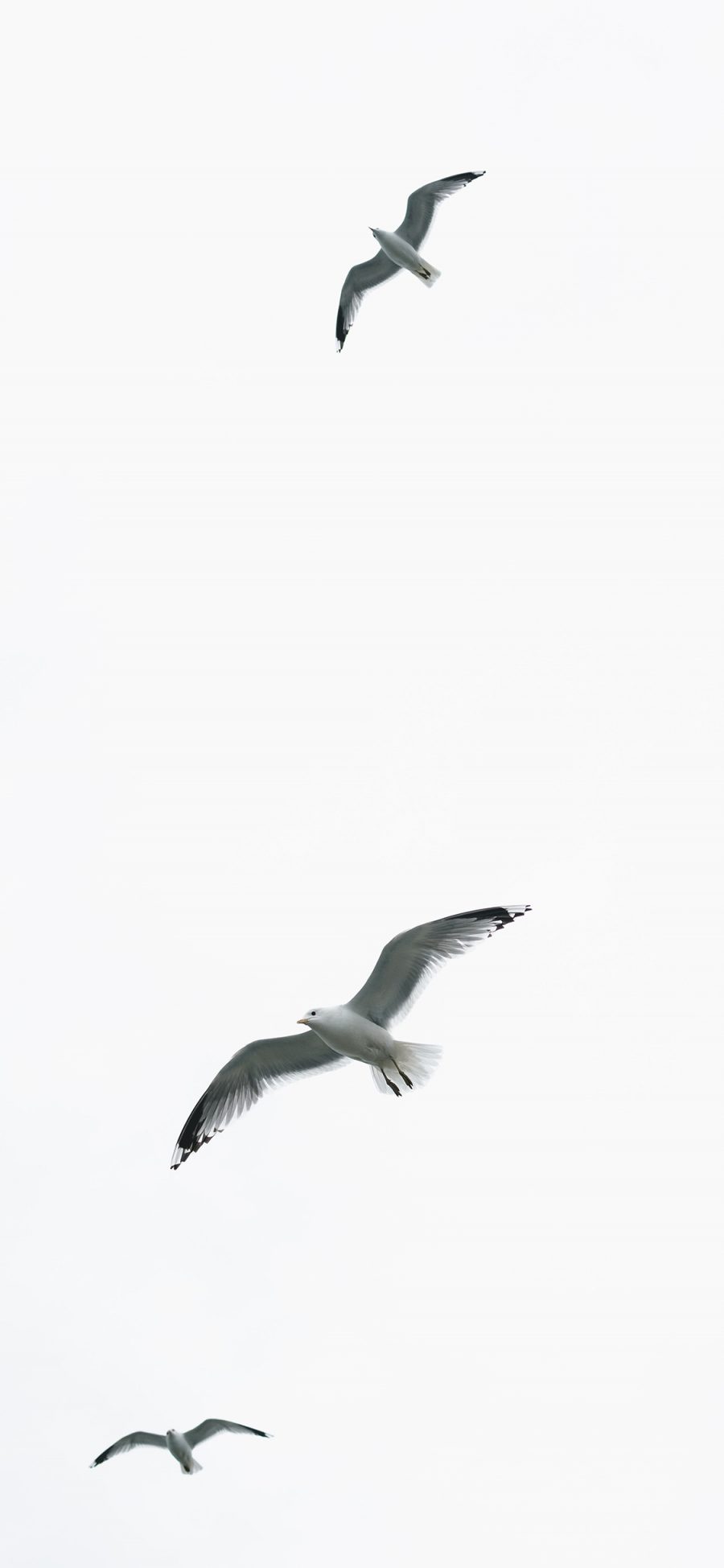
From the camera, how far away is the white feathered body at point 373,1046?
11.4 m

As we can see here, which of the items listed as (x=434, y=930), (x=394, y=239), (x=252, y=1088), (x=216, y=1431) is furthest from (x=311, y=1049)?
(x=394, y=239)

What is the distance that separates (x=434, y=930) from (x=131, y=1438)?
8605 millimetres

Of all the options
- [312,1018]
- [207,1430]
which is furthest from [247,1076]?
[207,1430]

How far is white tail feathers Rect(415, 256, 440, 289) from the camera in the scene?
1862 centimetres

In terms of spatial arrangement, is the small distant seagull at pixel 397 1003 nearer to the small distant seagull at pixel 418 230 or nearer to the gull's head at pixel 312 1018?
the gull's head at pixel 312 1018

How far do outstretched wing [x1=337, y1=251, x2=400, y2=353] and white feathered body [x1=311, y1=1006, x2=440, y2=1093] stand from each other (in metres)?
10.8

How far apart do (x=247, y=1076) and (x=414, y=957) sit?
173 centimetres

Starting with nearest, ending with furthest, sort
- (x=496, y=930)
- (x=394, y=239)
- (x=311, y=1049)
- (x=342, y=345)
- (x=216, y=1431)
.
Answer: (x=496, y=930) → (x=311, y=1049) → (x=216, y=1431) → (x=394, y=239) → (x=342, y=345)

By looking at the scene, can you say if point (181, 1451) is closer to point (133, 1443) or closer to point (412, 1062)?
point (133, 1443)

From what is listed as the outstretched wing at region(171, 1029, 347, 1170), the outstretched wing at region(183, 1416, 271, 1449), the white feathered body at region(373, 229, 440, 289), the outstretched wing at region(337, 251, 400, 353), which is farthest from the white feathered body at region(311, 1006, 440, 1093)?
the outstretched wing at region(337, 251, 400, 353)

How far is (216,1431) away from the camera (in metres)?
17.0

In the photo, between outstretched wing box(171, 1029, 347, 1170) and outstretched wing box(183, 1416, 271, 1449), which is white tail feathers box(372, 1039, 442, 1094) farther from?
outstretched wing box(183, 1416, 271, 1449)

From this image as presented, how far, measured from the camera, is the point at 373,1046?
1142 cm

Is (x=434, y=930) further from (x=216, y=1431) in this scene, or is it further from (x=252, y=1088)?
(x=216, y=1431)
